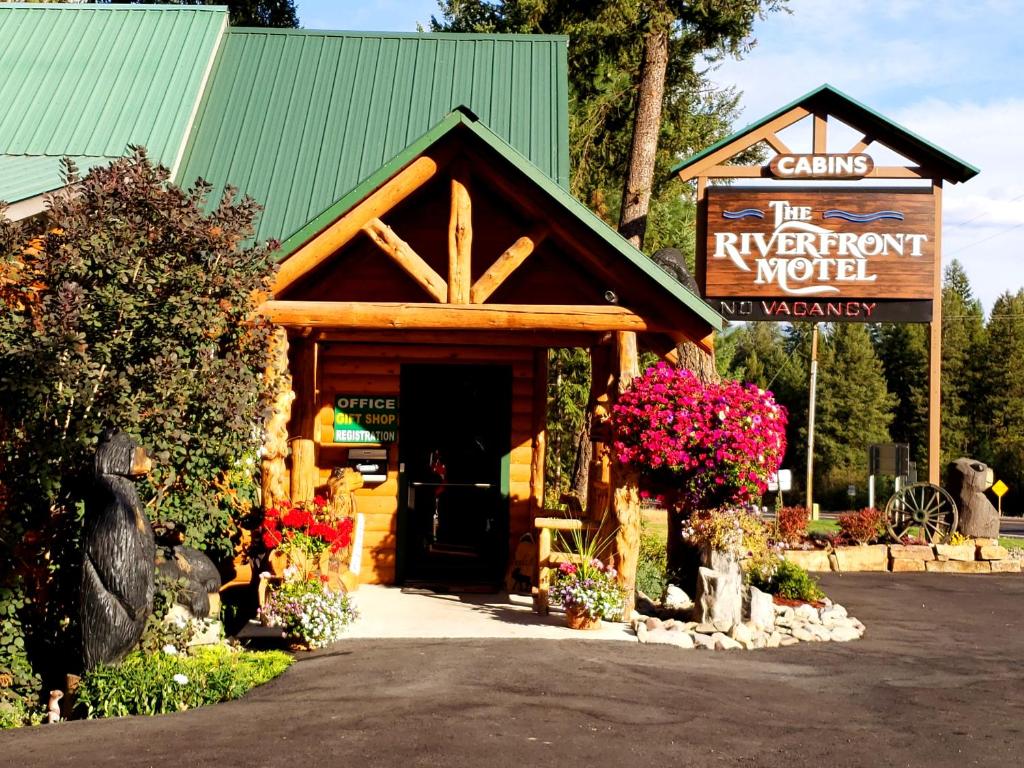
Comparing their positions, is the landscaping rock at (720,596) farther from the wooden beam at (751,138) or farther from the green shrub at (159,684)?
the wooden beam at (751,138)

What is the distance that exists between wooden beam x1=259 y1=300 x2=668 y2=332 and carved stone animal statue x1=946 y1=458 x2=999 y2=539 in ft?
32.0

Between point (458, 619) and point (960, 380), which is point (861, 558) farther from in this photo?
point (960, 380)

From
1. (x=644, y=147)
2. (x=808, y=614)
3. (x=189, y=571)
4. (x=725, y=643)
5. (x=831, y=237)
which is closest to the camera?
(x=189, y=571)

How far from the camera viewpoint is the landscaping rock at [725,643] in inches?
408

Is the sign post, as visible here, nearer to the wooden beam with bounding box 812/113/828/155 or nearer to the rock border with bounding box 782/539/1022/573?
the wooden beam with bounding box 812/113/828/155

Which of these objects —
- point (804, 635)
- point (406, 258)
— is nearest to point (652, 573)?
point (804, 635)

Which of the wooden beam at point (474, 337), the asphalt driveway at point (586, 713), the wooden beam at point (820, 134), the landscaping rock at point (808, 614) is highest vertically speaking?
the wooden beam at point (820, 134)

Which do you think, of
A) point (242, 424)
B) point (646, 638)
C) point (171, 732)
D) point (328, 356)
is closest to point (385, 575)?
point (328, 356)

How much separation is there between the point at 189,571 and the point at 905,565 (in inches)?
468

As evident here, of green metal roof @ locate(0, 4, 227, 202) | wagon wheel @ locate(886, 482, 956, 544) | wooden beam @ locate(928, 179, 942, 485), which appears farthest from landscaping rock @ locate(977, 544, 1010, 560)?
green metal roof @ locate(0, 4, 227, 202)

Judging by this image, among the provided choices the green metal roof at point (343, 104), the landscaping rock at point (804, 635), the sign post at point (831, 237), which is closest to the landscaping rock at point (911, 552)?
the sign post at point (831, 237)

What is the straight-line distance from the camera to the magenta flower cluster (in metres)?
10.8

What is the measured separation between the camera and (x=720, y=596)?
35.9 feet

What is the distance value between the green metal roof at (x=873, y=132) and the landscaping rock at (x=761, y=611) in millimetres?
8245
